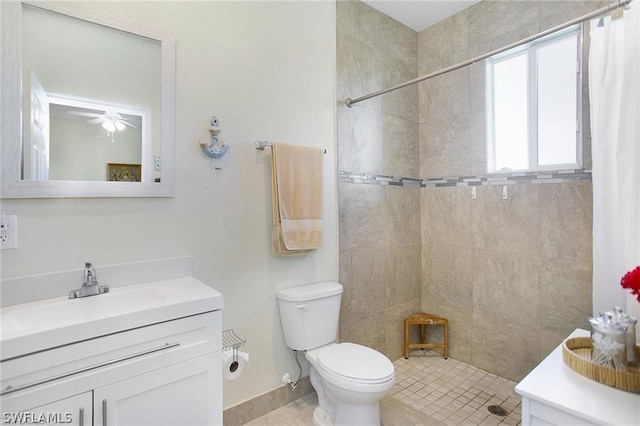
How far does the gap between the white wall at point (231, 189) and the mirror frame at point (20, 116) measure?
0.04 metres

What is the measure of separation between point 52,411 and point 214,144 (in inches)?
49.7

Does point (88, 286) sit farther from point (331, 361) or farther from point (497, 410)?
point (497, 410)

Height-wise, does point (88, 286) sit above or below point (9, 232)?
below

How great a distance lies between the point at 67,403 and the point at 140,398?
215 mm

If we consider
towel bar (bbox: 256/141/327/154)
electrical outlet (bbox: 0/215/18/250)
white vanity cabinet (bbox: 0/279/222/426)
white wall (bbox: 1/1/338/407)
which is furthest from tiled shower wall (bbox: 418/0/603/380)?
electrical outlet (bbox: 0/215/18/250)

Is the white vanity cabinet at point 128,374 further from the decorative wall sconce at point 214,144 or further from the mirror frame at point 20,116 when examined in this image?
the decorative wall sconce at point 214,144

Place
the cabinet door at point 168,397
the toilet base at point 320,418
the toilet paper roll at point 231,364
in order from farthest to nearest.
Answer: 1. the toilet base at point 320,418
2. the toilet paper roll at point 231,364
3. the cabinet door at point 168,397

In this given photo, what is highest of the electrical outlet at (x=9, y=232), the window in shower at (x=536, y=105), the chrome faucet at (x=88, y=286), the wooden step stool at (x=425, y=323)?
the window in shower at (x=536, y=105)

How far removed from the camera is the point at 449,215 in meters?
2.70

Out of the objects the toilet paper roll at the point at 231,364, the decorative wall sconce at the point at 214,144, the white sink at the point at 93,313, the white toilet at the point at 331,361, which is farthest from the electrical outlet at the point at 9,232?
the white toilet at the point at 331,361

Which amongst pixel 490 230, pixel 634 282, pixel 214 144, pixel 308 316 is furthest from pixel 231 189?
pixel 490 230

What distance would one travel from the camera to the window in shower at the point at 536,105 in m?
2.11

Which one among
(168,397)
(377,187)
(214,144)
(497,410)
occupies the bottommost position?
(497,410)

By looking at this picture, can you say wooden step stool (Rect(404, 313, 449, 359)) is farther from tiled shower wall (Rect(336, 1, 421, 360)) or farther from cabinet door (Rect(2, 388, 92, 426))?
cabinet door (Rect(2, 388, 92, 426))
